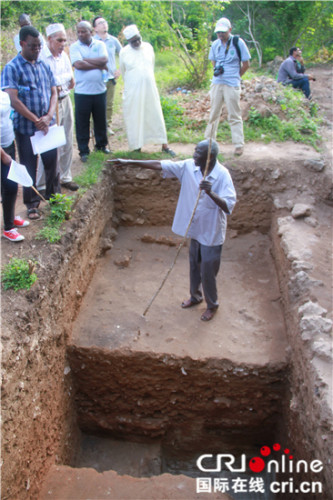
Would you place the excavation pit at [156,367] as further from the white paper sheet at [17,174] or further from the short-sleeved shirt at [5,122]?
the short-sleeved shirt at [5,122]

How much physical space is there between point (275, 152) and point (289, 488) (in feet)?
15.1

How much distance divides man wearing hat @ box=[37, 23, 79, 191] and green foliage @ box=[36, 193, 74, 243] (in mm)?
693

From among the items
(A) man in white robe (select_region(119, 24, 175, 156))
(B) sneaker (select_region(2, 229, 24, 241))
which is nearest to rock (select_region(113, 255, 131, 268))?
(B) sneaker (select_region(2, 229, 24, 241))

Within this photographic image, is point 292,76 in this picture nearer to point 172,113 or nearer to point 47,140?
point 172,113

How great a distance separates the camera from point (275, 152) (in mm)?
6461

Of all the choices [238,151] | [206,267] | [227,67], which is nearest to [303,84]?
[238,151]

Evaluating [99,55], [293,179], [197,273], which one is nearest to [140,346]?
[197,273]

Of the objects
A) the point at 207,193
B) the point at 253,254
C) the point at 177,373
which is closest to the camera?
the point at 207,193

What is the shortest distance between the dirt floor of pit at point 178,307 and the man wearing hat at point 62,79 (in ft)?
4.30

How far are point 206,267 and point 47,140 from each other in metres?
2.12

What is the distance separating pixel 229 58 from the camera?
5688 millimetres

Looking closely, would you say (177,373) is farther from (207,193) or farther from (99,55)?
(99,55)

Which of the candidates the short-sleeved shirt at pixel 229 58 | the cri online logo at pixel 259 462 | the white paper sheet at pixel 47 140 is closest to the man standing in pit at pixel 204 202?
the white paper sheet at pixel 47 140

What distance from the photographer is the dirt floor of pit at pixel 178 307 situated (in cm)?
429
